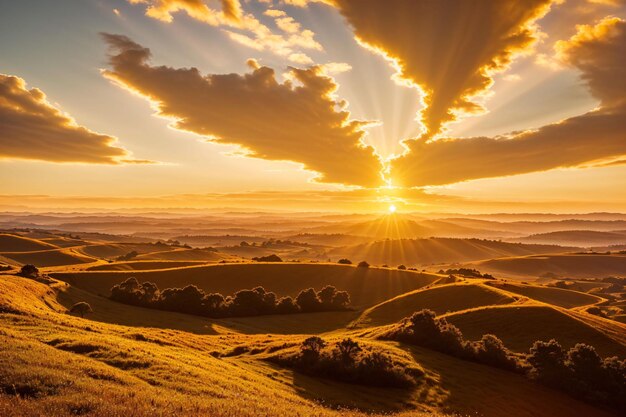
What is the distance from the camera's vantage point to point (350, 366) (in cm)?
3656

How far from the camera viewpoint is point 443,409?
33.2 meters

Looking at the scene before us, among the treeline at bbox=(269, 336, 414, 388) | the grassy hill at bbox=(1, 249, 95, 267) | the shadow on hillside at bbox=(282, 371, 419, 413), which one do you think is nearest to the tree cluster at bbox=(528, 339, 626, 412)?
the treeline at bbox=(269, 336, 414, 388)

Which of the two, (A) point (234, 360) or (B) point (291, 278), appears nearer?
(A) point (234, 360)

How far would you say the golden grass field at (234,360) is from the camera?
1661cm

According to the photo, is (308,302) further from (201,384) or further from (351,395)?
(201,384)

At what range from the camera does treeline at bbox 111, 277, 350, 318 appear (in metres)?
82.9

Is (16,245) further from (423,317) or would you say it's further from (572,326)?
(572,326)

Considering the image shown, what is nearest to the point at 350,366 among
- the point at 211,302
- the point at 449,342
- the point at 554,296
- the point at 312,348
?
the point at 312,348

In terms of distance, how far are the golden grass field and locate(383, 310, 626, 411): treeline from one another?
1.50 meters

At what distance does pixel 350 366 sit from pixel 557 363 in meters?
25.6

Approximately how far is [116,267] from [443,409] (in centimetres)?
11506

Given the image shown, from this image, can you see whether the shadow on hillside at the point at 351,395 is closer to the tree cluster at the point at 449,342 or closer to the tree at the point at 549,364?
the tree cluster at the point at 449,342

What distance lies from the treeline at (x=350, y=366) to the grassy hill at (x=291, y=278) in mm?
70820

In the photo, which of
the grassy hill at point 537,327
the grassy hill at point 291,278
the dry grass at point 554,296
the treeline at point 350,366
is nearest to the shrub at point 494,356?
the grassy hill at point 537,327
